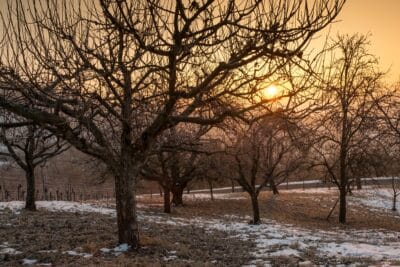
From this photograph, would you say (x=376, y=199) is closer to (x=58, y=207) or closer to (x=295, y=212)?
(x=295, y=212)

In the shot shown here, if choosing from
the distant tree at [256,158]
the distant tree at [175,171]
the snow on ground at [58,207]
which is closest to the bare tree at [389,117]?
the distant tree at [256,158]

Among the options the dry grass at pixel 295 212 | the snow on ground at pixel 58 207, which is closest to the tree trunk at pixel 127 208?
the snow on ground at pixel 58 207

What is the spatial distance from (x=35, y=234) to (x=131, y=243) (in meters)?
3.67

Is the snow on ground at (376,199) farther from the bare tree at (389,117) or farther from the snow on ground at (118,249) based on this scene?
the snow on ground at (118,249)

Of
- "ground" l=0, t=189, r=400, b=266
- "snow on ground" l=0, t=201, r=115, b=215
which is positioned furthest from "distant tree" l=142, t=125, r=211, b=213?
"ground" l=0, t=189, r=400, b=266

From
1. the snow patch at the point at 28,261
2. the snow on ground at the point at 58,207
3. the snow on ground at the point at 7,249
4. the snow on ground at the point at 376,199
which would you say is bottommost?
the snow on ground at the point at 376,199

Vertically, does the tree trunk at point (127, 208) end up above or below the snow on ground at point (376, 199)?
above

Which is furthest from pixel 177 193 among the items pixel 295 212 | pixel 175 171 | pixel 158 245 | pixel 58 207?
pixel 158 245

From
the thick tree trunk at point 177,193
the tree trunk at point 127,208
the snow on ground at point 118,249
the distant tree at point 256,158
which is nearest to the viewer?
the snow on ground at point 118,249

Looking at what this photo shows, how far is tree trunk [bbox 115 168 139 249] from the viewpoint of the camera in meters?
11.8

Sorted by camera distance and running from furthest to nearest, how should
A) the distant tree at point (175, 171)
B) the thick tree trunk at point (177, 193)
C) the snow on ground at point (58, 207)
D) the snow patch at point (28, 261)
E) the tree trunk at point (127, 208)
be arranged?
the thick tree trunk at point (177, 193), the distant tree at point (175, 171), the snow on ground at point (58, 207), the tree trunk at point (127, 208), the snow patch at point (28, 261)

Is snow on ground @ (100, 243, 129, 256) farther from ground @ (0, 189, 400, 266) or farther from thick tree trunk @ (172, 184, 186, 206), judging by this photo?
thick tree trunk @ (172, 184, 186, 206)

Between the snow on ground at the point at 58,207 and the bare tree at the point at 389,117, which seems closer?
the bare tree at the point at 389,117

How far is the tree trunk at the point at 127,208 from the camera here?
38.5ft
